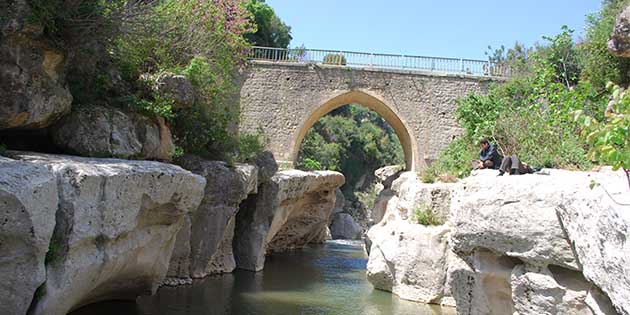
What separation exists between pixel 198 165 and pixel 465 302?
6.80 m

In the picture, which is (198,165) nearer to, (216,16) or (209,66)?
(209,66)

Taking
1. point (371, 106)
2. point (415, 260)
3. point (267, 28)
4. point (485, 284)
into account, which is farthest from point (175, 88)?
point (267, 28)

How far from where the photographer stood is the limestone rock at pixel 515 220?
5.52 m

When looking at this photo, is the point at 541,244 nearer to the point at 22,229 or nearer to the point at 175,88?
the point at 22,229

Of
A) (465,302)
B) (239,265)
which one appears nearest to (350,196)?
(239,265)

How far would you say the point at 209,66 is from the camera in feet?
41.3

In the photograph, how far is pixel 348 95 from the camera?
2075cm

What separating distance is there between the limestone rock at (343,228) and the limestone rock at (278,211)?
9.96 metres

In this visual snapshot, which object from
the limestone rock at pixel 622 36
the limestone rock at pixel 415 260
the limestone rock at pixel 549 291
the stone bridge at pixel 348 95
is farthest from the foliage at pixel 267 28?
the limestone rock at pixel 549 291

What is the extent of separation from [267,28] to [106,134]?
898 inches

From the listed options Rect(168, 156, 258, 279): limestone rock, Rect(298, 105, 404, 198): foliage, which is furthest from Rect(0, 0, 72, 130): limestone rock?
Rect(298, 105, 404, 198): foliage

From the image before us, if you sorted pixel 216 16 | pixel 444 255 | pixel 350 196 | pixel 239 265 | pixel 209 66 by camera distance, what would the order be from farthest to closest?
pixel 350 196, pixel 239 265, pixel 216 16, pixel 209 66, pixel 444 255

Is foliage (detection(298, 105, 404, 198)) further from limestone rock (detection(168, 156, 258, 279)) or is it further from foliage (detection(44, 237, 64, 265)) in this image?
foliage (detection(44, 237, 64, 265))

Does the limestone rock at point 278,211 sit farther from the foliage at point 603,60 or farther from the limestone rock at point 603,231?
the limestone rock at point 603,231
